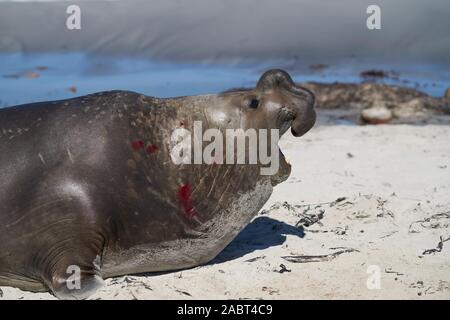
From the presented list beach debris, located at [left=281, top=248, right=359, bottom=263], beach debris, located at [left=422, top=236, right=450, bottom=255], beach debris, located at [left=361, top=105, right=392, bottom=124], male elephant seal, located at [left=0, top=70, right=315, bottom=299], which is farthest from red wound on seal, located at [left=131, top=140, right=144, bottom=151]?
beach debris, located at [left=361, top=105, right=392, bottom=124]

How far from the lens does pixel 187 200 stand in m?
3.93

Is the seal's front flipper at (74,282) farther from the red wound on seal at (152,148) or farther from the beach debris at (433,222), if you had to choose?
the beach debris at (433,222)

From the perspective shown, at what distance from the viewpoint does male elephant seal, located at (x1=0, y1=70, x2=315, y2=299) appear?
3.67 meters

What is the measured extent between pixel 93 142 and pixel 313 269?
1.39 m

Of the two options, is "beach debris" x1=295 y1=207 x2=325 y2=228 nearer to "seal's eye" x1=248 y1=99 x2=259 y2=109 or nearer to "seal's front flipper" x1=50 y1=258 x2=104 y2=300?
"seal's eye" x1=248 y1=99 x2=259 y2=109

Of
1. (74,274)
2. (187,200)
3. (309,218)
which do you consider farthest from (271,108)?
(74,274)

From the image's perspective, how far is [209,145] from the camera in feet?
13.0

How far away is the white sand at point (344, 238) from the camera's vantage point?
3.75 metres

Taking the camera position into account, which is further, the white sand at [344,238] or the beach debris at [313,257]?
the beach debris at [313,257]

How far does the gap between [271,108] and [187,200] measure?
0.69 metres

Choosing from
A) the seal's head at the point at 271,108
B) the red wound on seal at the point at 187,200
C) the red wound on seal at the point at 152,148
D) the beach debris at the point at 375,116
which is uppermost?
the beach debris at the point at 375,116

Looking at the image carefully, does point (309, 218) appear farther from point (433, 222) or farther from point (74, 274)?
point (74, 274)

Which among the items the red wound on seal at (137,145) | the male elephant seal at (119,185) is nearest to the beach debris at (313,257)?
the male elephant seal at (119,185)
